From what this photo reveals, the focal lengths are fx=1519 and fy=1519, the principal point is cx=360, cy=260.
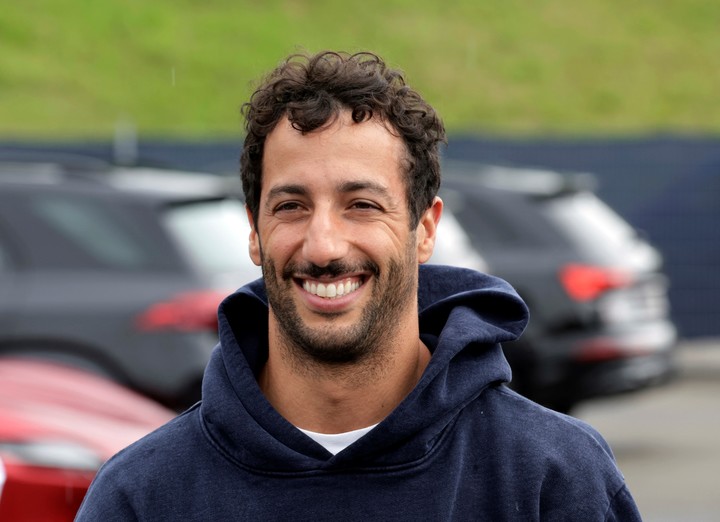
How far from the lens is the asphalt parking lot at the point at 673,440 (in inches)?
332

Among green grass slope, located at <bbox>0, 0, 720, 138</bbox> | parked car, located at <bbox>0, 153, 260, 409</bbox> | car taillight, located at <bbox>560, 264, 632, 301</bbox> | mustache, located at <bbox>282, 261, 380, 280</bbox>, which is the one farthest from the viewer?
green grass slope, located at <bbox>0, 0, 720, 138</bbox>

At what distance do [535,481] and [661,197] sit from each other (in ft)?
49.1

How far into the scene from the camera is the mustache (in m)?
2.33

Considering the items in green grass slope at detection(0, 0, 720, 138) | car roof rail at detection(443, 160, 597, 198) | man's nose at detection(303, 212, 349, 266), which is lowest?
man's nose at detection(303, 212, 349, 266)

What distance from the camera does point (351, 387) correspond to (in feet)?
7.77

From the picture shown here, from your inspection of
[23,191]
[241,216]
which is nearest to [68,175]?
[23,191]

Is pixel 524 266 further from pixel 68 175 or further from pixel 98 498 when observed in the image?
pixel 98 498

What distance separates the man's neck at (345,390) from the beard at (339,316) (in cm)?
2

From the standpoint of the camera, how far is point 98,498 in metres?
2.33

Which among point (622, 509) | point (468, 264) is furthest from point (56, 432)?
point (468, 264)

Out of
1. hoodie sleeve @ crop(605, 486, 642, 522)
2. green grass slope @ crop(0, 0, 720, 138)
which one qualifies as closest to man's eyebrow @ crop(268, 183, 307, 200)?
hoodie sleeve @ crop(605, 486, 642, 522)

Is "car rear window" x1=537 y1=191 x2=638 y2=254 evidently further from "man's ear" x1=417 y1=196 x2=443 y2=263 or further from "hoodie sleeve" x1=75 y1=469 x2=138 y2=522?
"hoodie sleeve" x1=75 y1=469 x2=138 y2=522

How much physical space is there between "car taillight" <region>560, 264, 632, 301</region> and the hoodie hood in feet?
25.1

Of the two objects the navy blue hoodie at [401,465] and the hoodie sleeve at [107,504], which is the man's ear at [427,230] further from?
the hoodie sleeve at [107,504]
